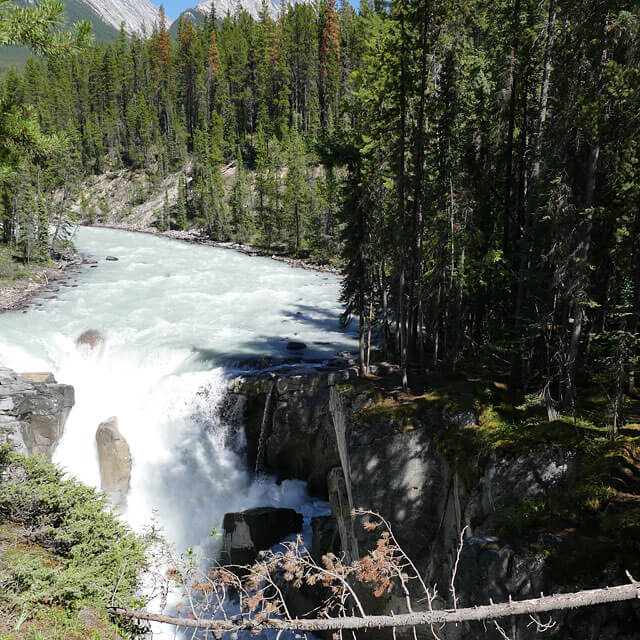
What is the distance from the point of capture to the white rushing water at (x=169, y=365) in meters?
19.3

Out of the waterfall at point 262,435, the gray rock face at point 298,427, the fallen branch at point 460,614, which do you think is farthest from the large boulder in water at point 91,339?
the fallen branch at point 460,614

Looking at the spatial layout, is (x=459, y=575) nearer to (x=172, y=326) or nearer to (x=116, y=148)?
(x=172, y=326)

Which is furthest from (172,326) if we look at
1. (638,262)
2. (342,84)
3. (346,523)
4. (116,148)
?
(116,148)

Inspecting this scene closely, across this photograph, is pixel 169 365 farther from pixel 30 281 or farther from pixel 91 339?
pixel 30 281

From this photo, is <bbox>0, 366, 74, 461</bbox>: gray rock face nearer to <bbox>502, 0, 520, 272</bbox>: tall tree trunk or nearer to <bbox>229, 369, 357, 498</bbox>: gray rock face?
<bbox>229, 369, 357, 498</bbox>: gray rock face

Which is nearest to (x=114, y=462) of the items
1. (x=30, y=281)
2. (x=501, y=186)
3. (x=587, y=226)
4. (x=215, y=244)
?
(x=501, y=186)

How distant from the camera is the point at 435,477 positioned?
1253 cm

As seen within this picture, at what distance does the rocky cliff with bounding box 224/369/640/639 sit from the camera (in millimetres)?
7977

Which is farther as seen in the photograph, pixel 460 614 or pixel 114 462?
pixel 114 462

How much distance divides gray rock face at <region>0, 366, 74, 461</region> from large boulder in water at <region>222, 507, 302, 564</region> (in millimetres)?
7884

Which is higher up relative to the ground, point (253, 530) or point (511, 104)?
point (511, 104)

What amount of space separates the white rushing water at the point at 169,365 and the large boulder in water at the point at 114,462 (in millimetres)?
432

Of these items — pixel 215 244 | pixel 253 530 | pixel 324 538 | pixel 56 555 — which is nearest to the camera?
pixel 56 555

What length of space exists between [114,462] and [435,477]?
46.4ft
